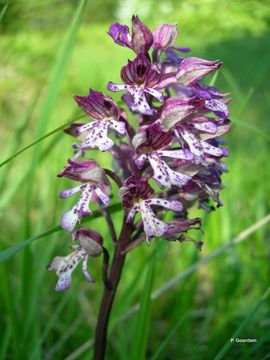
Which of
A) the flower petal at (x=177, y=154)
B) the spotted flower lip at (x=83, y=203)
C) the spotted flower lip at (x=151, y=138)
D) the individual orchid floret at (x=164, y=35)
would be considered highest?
the individual orchid floret at (x=164, y=35)

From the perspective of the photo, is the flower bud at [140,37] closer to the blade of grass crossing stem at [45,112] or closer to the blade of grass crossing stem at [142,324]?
the blade of grass crossing stem at [45,112]

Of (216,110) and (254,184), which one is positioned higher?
(216,110)

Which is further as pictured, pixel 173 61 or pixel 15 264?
pixel 15 264

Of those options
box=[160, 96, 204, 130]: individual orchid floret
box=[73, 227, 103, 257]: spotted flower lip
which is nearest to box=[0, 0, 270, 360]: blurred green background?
box=[73, 227, 103, 257]: spotted flower lip

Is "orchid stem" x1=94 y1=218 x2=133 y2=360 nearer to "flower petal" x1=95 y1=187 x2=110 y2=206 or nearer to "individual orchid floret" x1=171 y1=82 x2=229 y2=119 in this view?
"flower petal" x1=95 y1=187 x2=110 y2=206

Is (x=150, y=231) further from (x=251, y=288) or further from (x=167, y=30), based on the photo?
(x=251, y=288)

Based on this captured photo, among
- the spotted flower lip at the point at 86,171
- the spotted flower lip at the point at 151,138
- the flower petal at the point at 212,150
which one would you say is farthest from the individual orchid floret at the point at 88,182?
the flower petal at the point at 212,150

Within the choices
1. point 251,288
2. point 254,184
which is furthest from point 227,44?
point 251,288
